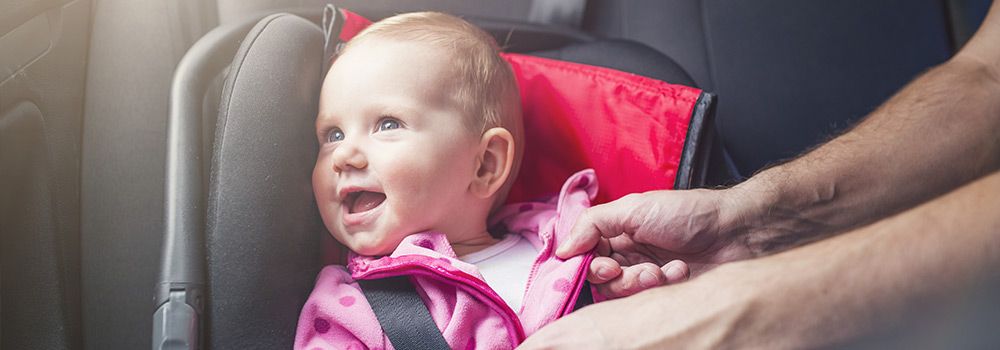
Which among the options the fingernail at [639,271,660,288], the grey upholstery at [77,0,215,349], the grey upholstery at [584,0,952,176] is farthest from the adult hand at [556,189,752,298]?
the grey upholstery at [77,0,215,349]

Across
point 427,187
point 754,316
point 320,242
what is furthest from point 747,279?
point 320,242

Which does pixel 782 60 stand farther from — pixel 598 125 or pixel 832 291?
pixel 832 291

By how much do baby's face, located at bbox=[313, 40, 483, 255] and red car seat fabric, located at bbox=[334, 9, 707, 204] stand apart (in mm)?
201

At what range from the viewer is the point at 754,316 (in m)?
0.77

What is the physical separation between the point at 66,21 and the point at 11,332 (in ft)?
1.42

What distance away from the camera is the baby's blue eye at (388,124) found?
104cm

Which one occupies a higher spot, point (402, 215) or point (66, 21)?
point (66, 21)

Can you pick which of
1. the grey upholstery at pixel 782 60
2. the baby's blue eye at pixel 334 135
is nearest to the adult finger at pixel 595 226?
the baby's blue eye at pixel 334 135

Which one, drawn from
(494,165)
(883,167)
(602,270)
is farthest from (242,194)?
(883,167)

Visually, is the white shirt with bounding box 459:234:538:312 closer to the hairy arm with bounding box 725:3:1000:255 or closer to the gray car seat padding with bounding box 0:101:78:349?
the hairy arm with bounding box 725:3:1000:255

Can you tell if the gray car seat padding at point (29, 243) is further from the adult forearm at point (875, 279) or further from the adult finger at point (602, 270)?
the adult forearm at point (875, 279)

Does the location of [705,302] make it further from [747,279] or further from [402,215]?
[402,215]

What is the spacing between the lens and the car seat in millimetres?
920

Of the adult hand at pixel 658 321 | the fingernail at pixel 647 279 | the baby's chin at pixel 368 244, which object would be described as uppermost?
the adult hand at pixel 658 321
